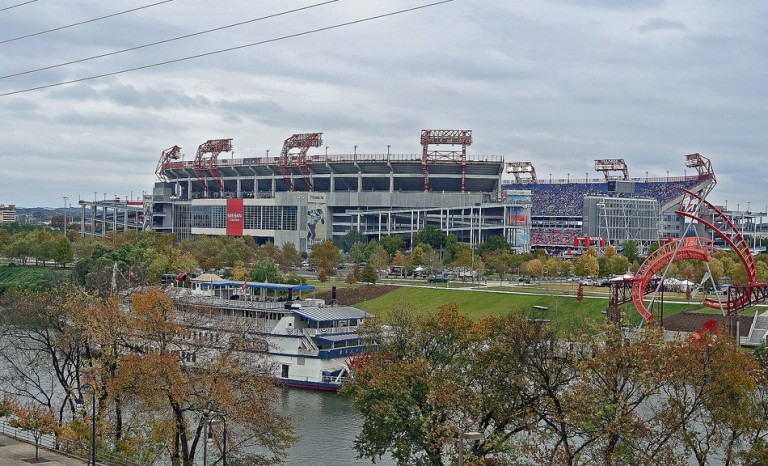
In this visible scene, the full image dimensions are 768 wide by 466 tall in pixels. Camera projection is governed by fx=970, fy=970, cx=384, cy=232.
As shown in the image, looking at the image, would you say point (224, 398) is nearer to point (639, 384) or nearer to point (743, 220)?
point (639, 384)

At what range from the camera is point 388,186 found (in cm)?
13200

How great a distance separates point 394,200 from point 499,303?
5637 centimetres

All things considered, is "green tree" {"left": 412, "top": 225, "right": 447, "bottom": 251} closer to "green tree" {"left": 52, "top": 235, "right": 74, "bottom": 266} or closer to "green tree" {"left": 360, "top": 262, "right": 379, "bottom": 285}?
"green tree" {"left": 360, "top": 262, "right": 379, "bottom": 285}

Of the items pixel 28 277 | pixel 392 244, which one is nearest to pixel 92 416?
pixel 28 277

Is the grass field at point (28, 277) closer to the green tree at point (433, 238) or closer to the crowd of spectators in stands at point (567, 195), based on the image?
the green tree at point (433, 238)

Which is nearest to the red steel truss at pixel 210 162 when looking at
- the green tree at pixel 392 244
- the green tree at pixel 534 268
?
the green tree at pixel 392 244

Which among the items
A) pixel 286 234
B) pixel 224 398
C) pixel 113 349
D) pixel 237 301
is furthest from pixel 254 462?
pixel 286 234

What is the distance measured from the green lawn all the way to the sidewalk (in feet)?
119

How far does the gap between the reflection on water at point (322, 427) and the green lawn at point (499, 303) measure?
17.5m

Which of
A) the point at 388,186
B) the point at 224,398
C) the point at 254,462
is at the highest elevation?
the point at 388,186

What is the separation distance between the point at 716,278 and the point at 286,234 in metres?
60.5

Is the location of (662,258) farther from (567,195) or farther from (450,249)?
(567,195)

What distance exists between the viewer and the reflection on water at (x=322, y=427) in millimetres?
34344

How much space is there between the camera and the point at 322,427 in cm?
3969
